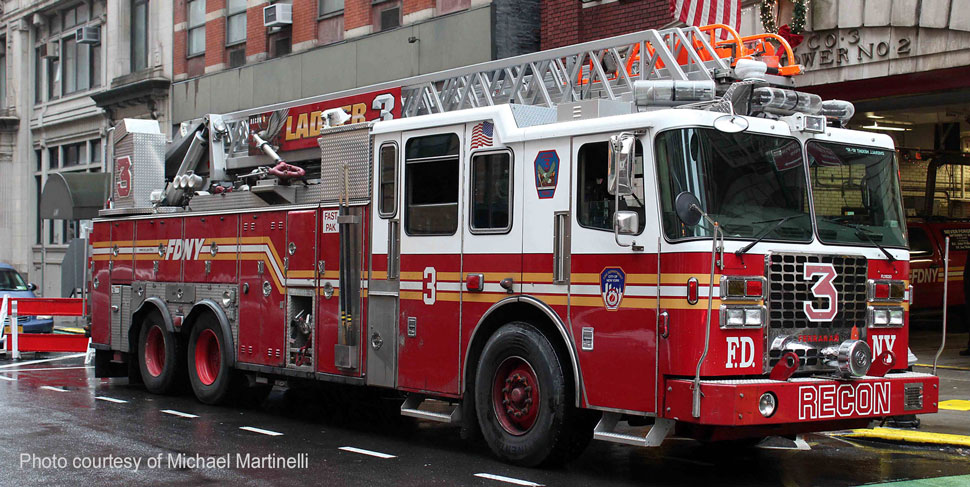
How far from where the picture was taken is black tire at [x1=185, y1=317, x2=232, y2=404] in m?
12.6

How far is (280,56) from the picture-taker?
78.6ft

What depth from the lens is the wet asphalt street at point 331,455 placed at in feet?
27.8

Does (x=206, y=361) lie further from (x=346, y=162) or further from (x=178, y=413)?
(x=346, y=162)

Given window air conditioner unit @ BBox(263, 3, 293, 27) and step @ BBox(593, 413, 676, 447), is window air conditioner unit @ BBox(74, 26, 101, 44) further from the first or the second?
step @ BBox(593, 413, 676, 447)

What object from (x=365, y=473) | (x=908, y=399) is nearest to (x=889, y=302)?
(x=908, y=399)

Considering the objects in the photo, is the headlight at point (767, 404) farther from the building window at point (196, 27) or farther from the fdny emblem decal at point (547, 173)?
the building window at point (196, 27)

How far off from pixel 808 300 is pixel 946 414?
163 inches

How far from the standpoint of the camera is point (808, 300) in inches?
321

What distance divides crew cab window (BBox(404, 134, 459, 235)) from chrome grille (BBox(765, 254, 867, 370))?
109 inches

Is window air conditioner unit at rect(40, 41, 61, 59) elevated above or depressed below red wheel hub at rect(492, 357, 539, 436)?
above

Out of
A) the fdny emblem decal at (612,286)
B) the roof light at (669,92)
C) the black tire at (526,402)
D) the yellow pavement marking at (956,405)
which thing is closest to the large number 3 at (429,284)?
the black tire at (526,402)

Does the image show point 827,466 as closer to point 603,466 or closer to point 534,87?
point 603,466

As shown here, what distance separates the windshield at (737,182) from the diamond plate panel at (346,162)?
3409 mm

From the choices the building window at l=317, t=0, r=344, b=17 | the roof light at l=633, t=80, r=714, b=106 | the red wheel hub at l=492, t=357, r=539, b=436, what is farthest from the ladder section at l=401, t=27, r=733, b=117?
the building window at l=317, t=0, r=344, b=17
